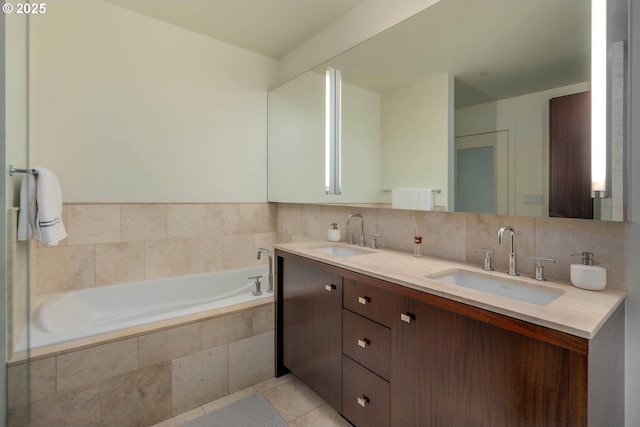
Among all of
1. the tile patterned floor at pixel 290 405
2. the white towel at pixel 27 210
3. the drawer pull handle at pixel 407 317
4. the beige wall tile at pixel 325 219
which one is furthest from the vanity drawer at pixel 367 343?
the white towel at pixel 27 210

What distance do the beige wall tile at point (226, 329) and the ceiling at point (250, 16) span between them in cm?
217

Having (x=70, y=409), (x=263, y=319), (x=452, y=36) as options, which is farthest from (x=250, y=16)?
(x=70, y=409)

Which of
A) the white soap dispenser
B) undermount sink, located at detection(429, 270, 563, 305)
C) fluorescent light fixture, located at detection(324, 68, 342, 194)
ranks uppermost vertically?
fluorescent light fixture, located at detection(324, 68, 342, 194)

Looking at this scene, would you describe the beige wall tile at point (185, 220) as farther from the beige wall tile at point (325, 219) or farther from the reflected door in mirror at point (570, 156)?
the reflected door in mirror at point (570, 156)

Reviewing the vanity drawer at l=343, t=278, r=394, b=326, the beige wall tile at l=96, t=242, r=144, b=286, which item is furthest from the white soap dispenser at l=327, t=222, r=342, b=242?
the beige wall tile at l=96, t=242, r=144, b=286

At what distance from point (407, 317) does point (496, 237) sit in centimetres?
65

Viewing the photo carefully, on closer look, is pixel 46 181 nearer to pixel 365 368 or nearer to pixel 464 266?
pixel 365 368

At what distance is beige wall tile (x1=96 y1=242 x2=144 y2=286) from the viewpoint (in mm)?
2225

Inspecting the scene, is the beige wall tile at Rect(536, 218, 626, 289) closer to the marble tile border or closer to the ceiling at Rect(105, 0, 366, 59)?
the ceiling at Rect(105, 0, 366, 59)

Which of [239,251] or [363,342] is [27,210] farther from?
[363,342]

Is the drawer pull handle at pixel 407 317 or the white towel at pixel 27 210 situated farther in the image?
the white towel at pixel 27 210

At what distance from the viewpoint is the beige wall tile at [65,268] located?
201 cm

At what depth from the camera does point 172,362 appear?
1.77 m

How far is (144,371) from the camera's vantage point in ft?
5.52
